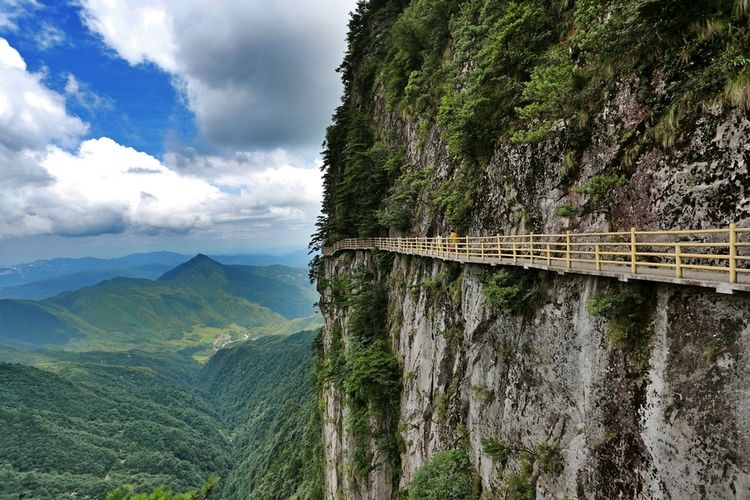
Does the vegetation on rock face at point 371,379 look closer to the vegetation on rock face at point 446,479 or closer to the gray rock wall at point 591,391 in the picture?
the gray rock wall at point 591,391

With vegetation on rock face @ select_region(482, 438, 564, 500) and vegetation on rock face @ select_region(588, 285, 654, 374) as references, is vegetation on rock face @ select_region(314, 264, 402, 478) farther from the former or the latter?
vegetation on rock face @ select_region(588, 285, 654, 374)

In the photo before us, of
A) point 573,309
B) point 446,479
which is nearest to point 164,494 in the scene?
point 446,479

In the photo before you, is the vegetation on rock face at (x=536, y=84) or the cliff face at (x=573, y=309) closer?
the cliff face at (x=573, y=309)

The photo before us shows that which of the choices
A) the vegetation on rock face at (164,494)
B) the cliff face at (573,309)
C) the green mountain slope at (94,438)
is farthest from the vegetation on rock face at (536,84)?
the green mountain slope at (94,438)

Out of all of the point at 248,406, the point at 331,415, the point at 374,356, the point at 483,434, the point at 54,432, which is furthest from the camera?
the point at 248,406

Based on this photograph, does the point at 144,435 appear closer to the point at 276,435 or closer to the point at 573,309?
the point at 276,435

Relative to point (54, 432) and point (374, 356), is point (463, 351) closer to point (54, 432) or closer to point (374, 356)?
point (374, 356)

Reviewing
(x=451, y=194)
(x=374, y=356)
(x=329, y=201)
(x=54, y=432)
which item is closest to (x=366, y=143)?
(x=329, y=201)
